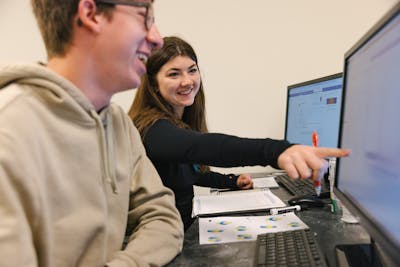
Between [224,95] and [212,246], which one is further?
[224,95]

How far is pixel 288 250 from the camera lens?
690 mm

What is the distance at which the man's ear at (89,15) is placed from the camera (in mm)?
664

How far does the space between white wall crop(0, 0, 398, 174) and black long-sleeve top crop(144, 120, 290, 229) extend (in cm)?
77

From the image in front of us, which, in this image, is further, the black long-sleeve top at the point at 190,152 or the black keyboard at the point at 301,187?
the black keyboard at the point at 301,187

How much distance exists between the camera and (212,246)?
2.60 ft

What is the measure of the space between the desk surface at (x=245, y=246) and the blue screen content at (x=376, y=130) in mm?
124

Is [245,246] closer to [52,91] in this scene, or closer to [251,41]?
[52,91]

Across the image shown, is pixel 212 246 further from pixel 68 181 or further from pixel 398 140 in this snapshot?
pixel 398 140

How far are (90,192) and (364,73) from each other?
1.93ft

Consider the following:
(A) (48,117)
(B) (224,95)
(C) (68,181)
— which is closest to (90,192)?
(C) (68,181)

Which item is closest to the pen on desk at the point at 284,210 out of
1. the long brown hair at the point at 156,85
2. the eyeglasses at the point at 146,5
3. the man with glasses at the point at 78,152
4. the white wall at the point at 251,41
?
the man with glasses at the point at 78,152

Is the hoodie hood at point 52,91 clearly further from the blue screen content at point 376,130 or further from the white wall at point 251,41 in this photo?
the white wall at point 251,41

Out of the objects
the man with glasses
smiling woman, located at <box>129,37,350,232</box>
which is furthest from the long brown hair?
the man with glasses

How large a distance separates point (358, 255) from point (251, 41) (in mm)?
1479
